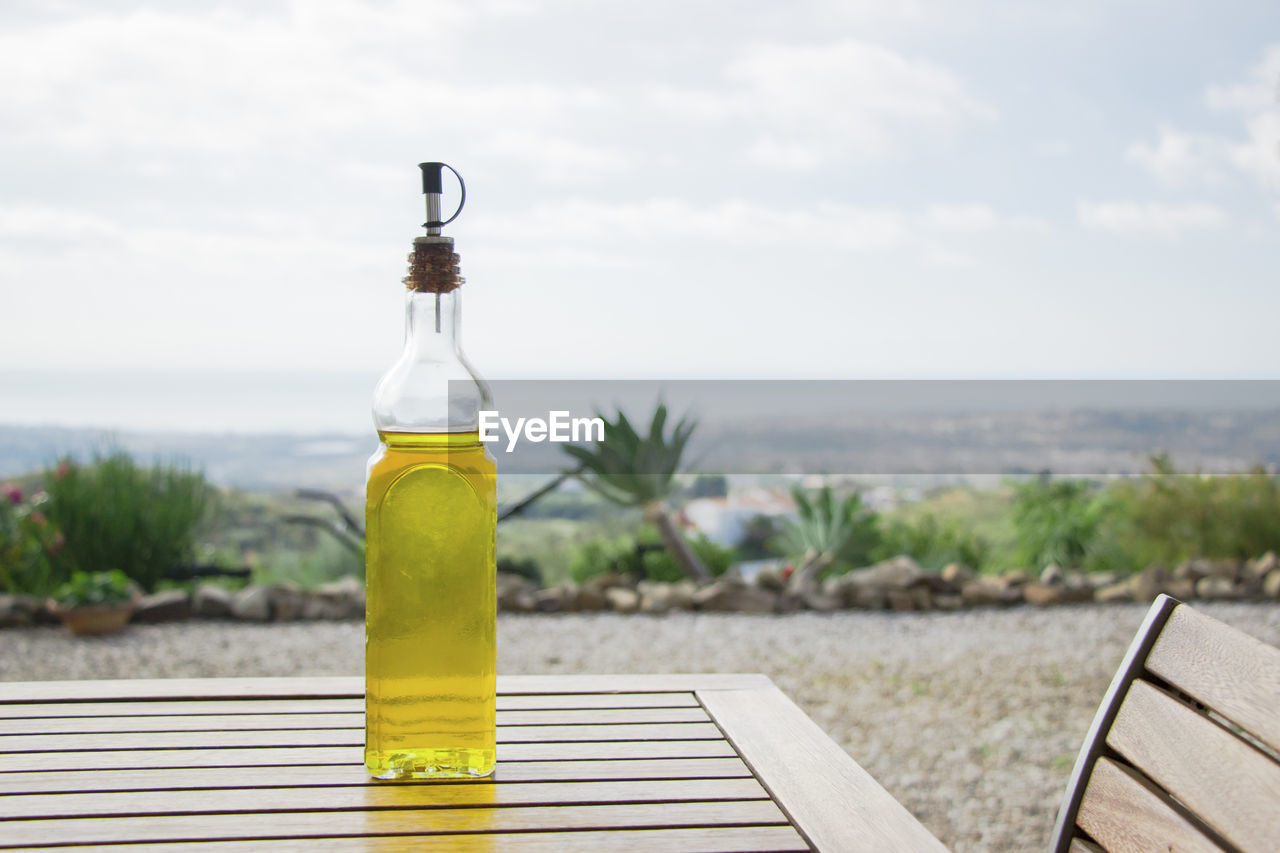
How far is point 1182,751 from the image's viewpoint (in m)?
0.74

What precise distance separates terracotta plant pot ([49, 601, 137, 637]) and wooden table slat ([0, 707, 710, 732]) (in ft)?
12.5

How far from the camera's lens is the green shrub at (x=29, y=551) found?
471 cm

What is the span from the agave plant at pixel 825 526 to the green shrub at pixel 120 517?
3335 millimetres

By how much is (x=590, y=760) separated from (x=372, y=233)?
2028cm

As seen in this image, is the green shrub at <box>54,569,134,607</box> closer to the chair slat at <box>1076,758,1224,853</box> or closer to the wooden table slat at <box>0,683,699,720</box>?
the wooden table slat at <box>0,683,699,720</box>

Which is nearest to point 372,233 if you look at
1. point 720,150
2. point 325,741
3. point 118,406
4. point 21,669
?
point 720,150

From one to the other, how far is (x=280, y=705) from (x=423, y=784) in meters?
0.30

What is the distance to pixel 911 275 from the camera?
18.3 m

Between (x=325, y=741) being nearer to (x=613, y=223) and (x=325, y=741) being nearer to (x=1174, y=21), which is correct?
(x=1174, y=21)

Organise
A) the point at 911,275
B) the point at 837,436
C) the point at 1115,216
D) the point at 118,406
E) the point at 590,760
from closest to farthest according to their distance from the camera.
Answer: the point at 590,760, the point at 118,406, the point at 837,436, the point at 1115,216, the point at 911,275

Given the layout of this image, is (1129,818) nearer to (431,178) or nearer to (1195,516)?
(431,178)

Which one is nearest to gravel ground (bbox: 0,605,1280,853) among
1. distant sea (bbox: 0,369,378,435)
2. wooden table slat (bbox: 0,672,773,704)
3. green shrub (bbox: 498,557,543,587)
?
green shrub (bbox: 498,557,543,587)

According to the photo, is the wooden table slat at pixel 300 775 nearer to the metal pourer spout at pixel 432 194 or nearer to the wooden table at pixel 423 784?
the wooden table at pixel 423 784

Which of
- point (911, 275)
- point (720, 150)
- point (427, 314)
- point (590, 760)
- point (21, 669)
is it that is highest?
point (720, 150)
